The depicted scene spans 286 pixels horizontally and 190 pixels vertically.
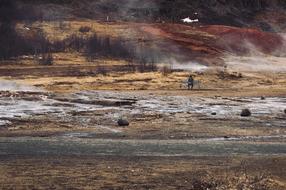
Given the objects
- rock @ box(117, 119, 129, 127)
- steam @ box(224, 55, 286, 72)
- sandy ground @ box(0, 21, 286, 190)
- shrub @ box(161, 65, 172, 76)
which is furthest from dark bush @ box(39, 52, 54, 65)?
rock @ box(117, 119, 129, 127)

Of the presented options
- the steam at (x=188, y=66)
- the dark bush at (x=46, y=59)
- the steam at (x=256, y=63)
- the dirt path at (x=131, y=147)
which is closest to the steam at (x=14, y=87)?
the dark bush at (x=46, y=59)

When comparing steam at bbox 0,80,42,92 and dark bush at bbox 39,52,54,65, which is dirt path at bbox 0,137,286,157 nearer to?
steam at bbox 0,80,42,92

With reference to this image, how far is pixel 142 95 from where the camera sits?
32094mm

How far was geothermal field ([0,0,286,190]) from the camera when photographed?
43.8 ft

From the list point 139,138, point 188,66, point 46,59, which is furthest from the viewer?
point 188,66

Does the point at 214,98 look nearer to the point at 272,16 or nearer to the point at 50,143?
the point at 50,143

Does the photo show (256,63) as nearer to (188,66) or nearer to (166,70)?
(188,66)

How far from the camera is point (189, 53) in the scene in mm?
49125

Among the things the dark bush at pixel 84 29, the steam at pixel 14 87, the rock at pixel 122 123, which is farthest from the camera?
the dark bush at pixel 84 29

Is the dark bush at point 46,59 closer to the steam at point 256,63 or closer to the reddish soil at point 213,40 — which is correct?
the reddish soil at point 213,40

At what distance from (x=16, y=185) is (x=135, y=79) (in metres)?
26.8

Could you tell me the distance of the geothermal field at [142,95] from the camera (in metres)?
13.3

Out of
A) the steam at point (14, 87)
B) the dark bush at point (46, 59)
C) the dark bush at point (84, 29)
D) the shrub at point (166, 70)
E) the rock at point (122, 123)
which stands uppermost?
the dark bush at point (84, 29)

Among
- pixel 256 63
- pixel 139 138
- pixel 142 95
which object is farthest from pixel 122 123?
pixel 256 63
